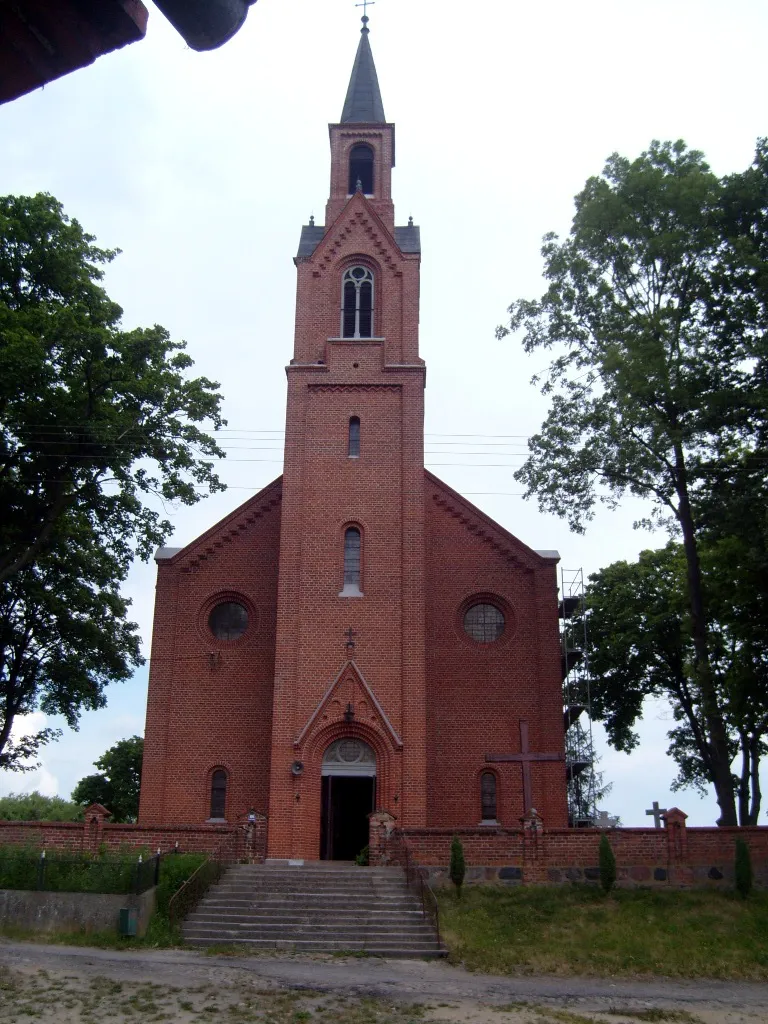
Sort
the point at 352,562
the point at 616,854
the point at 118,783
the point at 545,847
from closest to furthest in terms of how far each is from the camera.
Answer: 1. the point at 616,854
2. the point at 545,847
3. the point at 352,562
4. the point at 118,783

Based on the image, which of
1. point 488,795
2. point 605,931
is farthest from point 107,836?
point 605,931

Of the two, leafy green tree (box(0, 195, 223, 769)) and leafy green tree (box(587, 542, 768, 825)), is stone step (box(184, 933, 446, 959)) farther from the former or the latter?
leafy green tree (box(587, 542, 768, 825))

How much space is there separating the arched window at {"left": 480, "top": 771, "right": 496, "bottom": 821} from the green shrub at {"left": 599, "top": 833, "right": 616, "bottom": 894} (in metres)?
6.12

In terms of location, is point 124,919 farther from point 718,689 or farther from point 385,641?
point 718,689

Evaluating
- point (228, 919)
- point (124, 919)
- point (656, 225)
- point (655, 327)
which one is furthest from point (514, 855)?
point (656, 225)

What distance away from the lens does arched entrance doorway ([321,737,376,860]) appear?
2322 cm

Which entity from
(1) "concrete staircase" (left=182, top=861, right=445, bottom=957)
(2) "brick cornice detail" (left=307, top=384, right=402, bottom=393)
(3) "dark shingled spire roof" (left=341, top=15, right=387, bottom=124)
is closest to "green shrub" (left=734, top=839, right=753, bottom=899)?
(1) "concrete staircase" (left=182, top=861, right=445, bottom=957)

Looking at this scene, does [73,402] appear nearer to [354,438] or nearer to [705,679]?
[354,438]

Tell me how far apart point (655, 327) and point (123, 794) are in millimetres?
27949

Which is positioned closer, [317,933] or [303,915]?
[317,933]

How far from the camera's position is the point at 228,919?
55.7 feet

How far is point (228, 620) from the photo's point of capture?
87.1 ft

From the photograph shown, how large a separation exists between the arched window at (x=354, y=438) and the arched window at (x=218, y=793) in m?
8.86

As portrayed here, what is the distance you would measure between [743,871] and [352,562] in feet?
38.4
